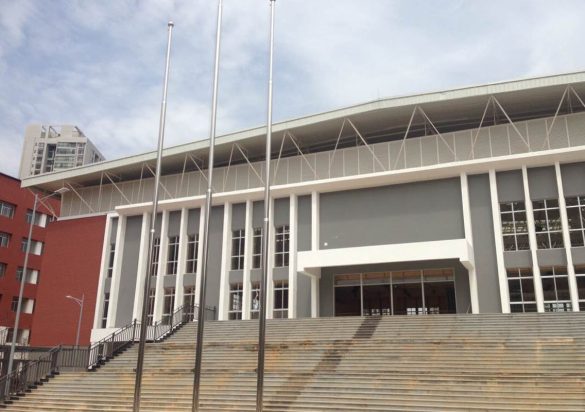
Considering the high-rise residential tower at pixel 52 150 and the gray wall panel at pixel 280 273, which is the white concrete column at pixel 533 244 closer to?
the gray wall panel at pixel 280 273

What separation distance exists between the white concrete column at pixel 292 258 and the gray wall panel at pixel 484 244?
373 inches

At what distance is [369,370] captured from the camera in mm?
18922

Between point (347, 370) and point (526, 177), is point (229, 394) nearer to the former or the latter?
point (347, 370)

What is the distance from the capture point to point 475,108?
29.7 metres

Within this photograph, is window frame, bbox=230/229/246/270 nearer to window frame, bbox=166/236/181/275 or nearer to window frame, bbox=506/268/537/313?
window frame, bbox=166/236/181/275

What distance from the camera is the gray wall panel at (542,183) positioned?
26.6 meters

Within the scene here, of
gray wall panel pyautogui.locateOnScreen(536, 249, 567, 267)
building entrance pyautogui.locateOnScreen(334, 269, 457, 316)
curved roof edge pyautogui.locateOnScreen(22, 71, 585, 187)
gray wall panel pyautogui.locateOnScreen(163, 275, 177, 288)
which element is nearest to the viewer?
gray wall panel pyautogui.locateOnScreen(536, 249, 567, 267)

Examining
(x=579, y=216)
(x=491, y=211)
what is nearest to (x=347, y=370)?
(x=491, y=211)

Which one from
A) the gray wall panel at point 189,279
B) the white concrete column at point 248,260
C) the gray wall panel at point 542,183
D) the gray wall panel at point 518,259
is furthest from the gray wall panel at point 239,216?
the gray wall panel at point 542,183

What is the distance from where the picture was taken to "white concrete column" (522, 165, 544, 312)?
25266mm

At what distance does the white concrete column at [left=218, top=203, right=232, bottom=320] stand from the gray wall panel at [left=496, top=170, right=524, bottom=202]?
50.2 ft

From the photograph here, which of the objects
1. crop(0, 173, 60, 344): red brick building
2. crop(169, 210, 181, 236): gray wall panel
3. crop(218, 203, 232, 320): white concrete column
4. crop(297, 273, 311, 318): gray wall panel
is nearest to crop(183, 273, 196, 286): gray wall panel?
crop(218, 203, 232, 320): white concrete column

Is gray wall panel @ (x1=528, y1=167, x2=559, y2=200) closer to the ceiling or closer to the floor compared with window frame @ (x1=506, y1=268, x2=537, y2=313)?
closer to the ceiling

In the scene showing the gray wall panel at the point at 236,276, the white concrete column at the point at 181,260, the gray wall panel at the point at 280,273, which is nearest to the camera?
the gray wall panel at the point at 280,273
